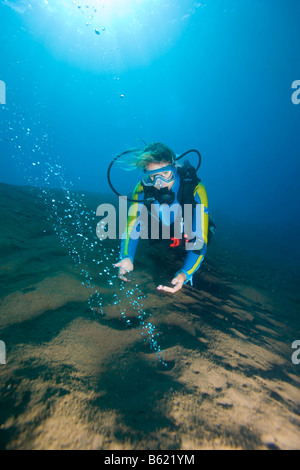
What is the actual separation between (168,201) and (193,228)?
0.67 meters

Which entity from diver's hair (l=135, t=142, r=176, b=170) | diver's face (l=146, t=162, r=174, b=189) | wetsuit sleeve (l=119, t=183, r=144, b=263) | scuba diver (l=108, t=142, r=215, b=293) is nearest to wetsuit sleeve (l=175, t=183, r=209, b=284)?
scuba diver (l=108, t=142, r=215, b=293)

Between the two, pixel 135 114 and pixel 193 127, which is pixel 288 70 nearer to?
pixel 193 127

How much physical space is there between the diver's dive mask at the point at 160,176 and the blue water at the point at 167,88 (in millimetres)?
678

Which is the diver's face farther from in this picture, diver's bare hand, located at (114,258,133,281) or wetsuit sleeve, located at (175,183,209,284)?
diver's bare hand, located at (114,258,133,281)

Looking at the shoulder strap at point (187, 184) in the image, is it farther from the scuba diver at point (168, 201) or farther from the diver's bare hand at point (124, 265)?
the diver's bare hand at point (124, 265)

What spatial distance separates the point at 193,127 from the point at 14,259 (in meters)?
101

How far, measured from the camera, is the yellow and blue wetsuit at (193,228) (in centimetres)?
294

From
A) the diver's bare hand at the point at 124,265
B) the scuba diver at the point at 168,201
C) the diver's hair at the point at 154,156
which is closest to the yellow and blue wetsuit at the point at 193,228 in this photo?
the scuba diver at the point at 168,201

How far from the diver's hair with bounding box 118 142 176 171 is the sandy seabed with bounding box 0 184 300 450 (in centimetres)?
200

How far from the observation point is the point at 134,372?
62.8 inches

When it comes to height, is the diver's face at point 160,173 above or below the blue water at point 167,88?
below

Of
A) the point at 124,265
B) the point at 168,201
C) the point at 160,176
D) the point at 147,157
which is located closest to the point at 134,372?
the point at 124,265

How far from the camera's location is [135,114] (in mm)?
90438
